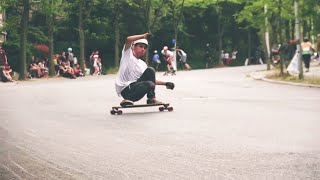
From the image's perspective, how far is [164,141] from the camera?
28.9ft

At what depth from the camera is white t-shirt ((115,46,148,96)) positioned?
13344 millimetres

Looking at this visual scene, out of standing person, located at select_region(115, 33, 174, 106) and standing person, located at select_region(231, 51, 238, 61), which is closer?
standing person, located at select_region(115, 33, 174, 106)

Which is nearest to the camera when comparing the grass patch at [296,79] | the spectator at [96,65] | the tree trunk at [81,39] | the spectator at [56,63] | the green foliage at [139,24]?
the grass patch at [296,79]

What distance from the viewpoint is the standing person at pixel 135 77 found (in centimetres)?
1338

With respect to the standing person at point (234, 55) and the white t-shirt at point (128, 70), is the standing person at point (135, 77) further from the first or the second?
the standing person at point (234, 55)

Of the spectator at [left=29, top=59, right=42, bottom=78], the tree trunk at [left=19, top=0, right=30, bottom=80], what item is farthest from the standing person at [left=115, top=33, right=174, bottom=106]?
the spectator at [left=29, top=59, right=42, bottom=78]

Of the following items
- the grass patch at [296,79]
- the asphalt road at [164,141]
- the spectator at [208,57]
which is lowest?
the spectator at [208,57]

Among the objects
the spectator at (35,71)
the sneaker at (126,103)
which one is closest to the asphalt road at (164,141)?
the sneaker at (126,103)

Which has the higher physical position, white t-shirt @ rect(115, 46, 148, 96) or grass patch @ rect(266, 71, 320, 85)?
white t-shirt @ rect(115, 46, 148, 96)

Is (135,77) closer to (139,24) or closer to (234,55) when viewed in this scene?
(139,24)

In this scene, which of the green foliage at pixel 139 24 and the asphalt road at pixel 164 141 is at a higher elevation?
the green foliage at pixel 139 24

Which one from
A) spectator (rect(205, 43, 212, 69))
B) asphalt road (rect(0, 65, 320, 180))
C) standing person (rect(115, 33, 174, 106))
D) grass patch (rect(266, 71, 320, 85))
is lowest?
spectator (rect(205, 43, 212, 69))

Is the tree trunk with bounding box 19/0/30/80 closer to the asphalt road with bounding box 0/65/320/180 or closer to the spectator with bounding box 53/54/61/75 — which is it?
the spectator with bounding box 53/54/61/75

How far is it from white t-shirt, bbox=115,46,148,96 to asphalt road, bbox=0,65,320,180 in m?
0.59
